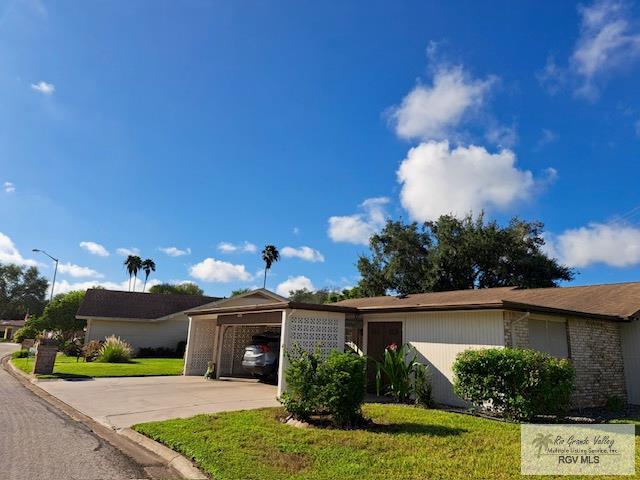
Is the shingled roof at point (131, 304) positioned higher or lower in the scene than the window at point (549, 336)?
higher

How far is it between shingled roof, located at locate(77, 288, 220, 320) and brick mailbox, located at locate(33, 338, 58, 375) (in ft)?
49.6

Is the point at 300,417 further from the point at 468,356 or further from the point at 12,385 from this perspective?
the point at 12,385

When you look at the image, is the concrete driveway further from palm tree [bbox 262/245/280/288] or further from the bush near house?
palm tree [bbox 262/245/280/288]

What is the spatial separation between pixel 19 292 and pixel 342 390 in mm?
98258

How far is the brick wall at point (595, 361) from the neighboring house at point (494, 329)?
3 centimetres

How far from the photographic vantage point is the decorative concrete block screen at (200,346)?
18938 mm

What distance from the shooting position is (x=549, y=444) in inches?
273

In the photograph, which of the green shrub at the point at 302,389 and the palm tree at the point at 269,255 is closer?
the green shrub at the point at 302,389

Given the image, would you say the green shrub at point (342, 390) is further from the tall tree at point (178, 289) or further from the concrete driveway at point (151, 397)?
the tall tree at point (178, 289)

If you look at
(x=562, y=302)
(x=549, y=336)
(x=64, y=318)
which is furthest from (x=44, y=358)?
(x=64, y=318)

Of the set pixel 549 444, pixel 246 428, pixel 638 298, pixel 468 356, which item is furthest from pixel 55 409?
pixel 638 298

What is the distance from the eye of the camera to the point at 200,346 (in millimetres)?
19375

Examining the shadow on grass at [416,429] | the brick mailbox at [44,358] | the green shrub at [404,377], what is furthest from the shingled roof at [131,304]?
the shadow on grass at [416,429]

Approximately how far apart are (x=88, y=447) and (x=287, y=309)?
650 centimetres
